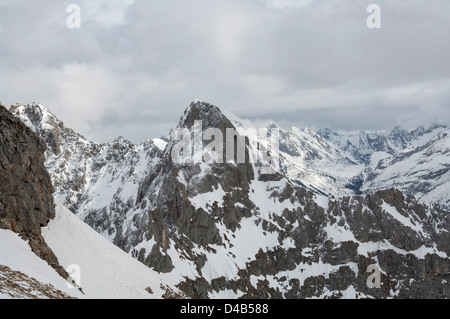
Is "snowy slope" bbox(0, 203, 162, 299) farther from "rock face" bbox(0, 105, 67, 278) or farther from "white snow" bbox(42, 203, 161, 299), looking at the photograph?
A: "rock face" bbox(0, 105, 67, 278)

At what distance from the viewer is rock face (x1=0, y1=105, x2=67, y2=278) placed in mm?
55781

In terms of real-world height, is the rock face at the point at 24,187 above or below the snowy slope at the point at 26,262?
above

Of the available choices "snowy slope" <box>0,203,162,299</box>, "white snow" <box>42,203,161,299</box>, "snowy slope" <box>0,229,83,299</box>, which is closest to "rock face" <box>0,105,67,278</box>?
"snowy slope" <box>0,229,83,299</box>

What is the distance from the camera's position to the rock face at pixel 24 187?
55781 millimetres

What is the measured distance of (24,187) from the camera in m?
65.2

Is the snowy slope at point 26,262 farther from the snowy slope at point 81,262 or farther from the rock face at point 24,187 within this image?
the rock face at point 24,187

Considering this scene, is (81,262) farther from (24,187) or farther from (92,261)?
(24,187)

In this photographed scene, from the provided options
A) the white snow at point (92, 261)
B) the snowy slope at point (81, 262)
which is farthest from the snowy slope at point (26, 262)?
the white snow at point (92, 261)

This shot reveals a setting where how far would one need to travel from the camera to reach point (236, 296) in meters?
184

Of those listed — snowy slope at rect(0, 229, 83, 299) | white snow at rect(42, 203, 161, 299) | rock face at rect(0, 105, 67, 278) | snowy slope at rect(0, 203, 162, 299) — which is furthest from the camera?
white snow at rect(42, 203, 161, 299)
